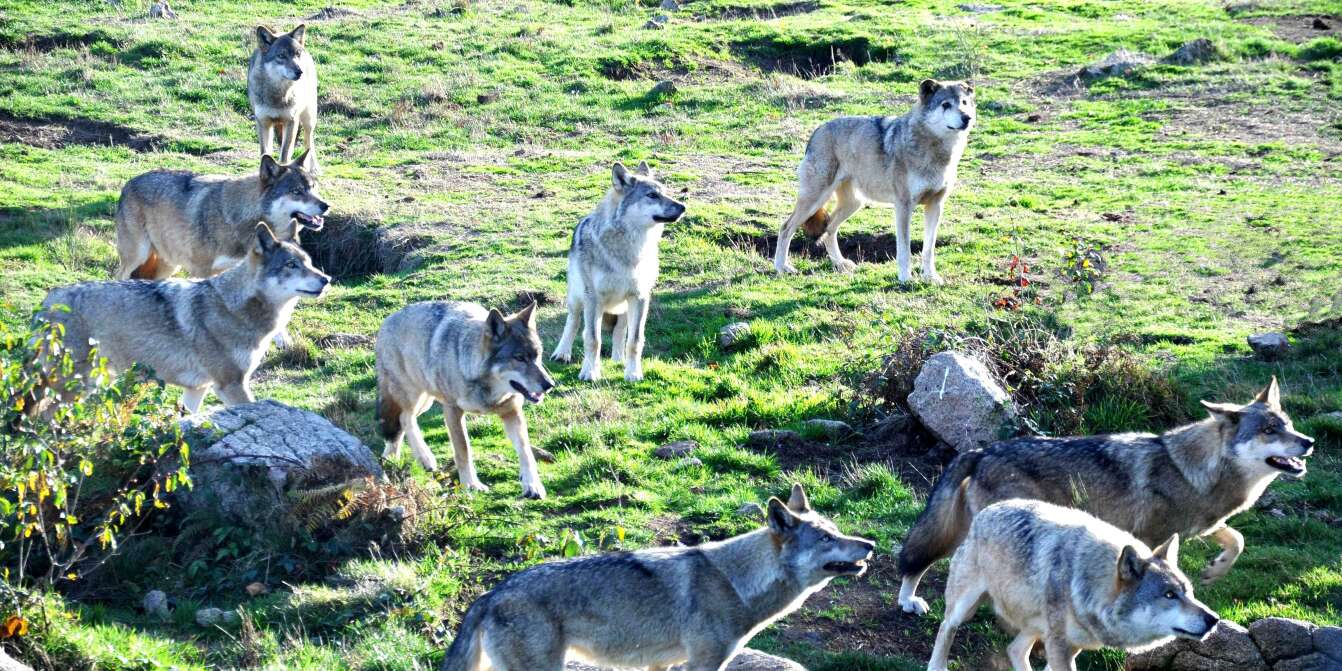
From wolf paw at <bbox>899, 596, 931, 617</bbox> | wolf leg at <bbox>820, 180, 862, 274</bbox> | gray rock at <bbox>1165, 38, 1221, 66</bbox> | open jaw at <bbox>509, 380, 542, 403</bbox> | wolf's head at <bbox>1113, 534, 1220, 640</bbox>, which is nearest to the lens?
wolf's head at <bbox>1113, 534, 1220, 640</bbox>

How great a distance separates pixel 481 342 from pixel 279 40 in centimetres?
1060

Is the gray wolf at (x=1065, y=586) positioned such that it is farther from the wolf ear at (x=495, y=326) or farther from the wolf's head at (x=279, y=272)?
the wolf's head at (x=279, y=272)

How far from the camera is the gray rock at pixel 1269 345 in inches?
525

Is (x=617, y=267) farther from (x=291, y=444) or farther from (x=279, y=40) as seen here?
(x=279, y=40)

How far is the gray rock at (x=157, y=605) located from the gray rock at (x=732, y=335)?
7109 millimetres

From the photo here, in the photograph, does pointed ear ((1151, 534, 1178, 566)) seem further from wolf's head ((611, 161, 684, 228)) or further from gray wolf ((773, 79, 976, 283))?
gray wolf ((773, 79, 976, 283))

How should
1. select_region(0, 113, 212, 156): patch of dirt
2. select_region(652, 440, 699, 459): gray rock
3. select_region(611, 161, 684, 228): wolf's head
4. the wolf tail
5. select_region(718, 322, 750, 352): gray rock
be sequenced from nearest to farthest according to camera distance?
the wolf tail → select_region(652, 440, 699, 459): gray rock → select_region(611, 161, 684, 228): wolf's head → select_region(718, 322, 750, 352): gray rock → select_region(0, 113, 212, 156): patch of dirt

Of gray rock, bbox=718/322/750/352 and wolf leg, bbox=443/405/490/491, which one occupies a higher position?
wolf leg, bbox=443/405/490/491

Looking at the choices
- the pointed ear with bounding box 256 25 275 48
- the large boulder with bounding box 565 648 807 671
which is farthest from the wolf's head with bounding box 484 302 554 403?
the pointed ear with bounding box 256 25 275 48

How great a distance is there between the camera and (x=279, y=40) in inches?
739

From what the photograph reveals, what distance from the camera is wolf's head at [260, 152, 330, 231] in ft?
47.3

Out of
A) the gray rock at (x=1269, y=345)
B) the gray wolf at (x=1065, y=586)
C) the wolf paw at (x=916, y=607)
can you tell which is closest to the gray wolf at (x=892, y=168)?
the gray rock at (x=1269, y=345)

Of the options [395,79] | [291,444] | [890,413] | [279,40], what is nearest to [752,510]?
[890,413]

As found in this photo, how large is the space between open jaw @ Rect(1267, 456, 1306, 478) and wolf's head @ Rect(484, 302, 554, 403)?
520 centimetres
